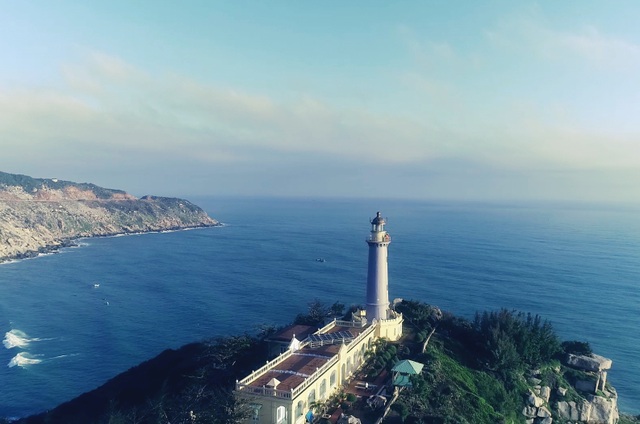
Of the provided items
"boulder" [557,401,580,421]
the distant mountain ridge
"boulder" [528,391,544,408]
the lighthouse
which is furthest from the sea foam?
the distant mountain ridge

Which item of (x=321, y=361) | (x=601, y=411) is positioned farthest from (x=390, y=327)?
(x=601, y=411)

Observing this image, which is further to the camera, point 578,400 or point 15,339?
point 15,339

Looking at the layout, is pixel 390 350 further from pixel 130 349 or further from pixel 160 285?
pixel 160 285

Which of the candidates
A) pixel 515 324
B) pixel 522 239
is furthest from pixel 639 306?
pixel 522 239

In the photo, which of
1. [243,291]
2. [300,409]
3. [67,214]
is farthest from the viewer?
[67,214]

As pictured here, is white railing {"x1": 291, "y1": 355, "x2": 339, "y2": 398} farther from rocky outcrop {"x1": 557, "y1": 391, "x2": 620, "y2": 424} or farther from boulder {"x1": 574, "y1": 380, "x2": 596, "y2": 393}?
boulder {"x1": 574, "y1": 380, "x2": 596, "y2": 393}

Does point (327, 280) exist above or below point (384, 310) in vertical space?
below

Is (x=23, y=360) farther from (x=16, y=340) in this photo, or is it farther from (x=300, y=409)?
(x=300, y=409)
